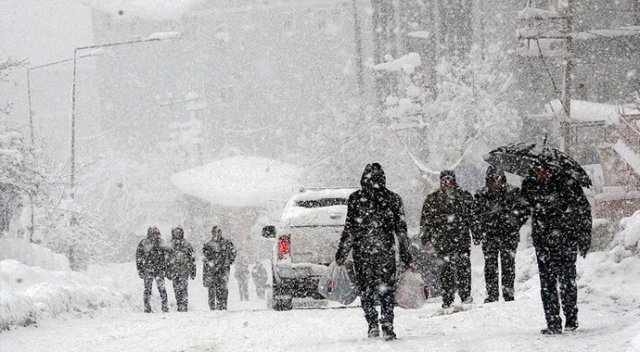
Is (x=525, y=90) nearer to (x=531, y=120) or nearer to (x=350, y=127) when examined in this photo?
(x=531, y=120)

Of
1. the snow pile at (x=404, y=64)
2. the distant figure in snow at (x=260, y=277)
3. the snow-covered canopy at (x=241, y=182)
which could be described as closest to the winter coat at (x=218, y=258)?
the distant figure in snow at (x=260, y=277)

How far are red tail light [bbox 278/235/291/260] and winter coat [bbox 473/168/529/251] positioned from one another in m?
2.43

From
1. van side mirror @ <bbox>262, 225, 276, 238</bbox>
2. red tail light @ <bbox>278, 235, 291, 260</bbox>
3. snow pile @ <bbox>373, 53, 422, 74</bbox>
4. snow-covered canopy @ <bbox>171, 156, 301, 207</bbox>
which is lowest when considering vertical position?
red tail light @ <bbox>278, 235, 291, 260</bbox>

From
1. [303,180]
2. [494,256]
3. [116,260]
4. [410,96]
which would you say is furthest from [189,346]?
[116,260]

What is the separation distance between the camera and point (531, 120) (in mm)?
43250

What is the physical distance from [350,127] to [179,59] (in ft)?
81.9

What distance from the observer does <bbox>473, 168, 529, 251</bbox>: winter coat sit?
38.4 ft

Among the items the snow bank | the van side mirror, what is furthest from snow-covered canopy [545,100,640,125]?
the van side mirror

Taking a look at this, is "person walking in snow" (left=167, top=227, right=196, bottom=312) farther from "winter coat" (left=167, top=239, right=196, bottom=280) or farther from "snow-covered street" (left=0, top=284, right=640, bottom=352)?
"snow-covered street" (left=0, top=284, right=640, bottom=352)

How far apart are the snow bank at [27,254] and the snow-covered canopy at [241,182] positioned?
A: 24.4 m

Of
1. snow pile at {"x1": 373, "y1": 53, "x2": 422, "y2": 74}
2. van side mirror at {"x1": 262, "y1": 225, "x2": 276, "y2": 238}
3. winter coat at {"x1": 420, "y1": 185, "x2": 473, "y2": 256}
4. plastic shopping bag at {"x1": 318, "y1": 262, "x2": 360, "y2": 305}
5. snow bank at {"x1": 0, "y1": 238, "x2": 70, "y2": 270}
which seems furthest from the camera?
snow pile at {"x1": 373, "y1": 53, "x2": 422, "y2": 74}

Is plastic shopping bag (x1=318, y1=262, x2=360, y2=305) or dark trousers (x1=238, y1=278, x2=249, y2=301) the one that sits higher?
plastic shopping bag (x1=318, y1=262, x2=360, y2=305)

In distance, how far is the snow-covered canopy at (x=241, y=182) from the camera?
5103 cm

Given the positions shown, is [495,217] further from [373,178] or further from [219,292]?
[219,292]
